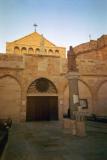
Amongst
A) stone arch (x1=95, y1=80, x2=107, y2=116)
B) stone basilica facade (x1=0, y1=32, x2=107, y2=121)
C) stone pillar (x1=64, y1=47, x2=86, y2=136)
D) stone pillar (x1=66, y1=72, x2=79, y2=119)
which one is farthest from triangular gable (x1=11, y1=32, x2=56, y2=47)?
stone pillar (x1=66, y1=72, x2=79, y2=119)

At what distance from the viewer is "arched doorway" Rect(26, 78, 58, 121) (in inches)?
675

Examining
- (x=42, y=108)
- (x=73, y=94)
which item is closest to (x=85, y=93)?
(x=42, y=108)

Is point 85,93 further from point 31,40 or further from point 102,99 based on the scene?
point 31,40

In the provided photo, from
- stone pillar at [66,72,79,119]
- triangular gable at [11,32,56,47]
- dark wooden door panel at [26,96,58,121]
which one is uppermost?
triangular gable at [11,32,56,47]

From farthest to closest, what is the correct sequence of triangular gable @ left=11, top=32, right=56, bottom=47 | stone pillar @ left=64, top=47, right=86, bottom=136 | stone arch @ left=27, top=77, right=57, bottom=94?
1. triangular gable @ left=11, top=32, right=56, bottom=47
2. stone arch @ left=27, top=77, right=57, bottom=94
3. stone pillar @ left=64, top=47, right=86, bottom=136

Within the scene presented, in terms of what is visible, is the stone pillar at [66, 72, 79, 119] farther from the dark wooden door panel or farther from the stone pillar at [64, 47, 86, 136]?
the dark wooden door panel

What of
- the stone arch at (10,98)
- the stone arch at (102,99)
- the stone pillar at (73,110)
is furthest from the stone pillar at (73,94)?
the stone arch at (102,99)

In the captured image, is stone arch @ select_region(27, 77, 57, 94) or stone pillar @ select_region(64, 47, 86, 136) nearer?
stone pillar @ select_region(64, 47, 86, 136)

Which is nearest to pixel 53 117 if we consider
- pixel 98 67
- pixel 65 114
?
pixel 65 114

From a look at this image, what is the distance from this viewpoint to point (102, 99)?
1922 centimetres

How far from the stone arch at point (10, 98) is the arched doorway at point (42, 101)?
109 centimetres

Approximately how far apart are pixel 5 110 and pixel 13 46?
2180 centimetres

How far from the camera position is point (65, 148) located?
5730mm

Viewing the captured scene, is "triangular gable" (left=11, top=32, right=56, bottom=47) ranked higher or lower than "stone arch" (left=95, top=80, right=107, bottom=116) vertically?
higher
